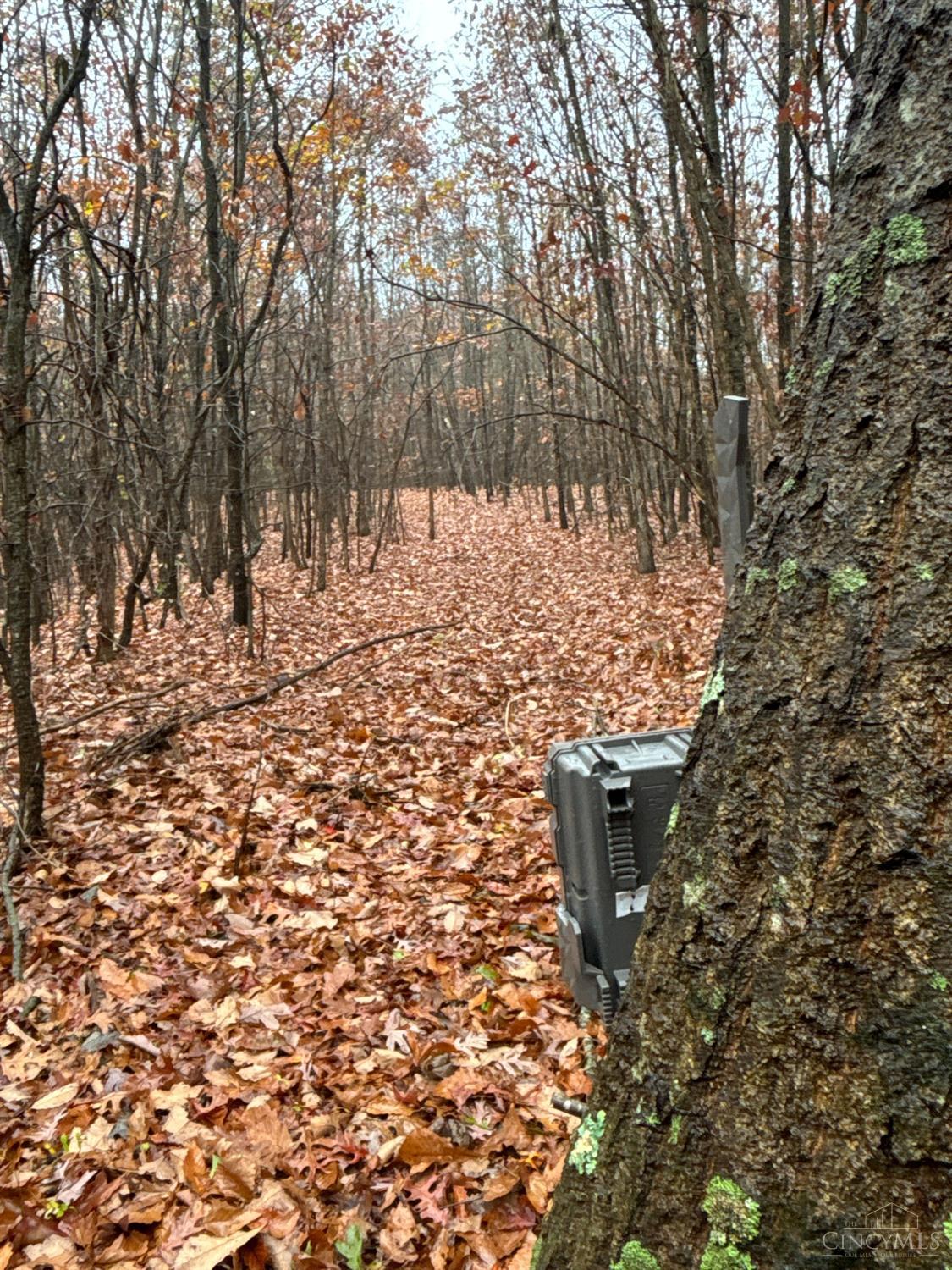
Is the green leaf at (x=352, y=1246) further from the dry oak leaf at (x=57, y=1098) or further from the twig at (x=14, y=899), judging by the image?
the twig at (x=14, y=899)

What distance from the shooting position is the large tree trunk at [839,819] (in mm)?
938

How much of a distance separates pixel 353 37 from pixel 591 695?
10.2 meters

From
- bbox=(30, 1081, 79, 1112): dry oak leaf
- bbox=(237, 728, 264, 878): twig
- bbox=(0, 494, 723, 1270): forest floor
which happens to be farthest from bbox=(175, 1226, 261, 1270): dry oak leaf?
bbox=(237, 728, 264, 878): twig

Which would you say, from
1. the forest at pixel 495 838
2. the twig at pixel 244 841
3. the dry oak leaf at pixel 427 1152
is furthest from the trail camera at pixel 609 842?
the twig at pixel 244 841

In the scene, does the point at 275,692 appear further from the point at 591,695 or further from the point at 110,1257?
the point at 110,1257

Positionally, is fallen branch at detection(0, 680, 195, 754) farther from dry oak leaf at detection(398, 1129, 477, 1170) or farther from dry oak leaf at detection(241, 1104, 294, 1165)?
dry oak leaf at detection(398, 1129, 477, 1170)

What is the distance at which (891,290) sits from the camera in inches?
39.8

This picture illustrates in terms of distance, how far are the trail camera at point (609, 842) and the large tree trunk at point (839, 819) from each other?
138 cm

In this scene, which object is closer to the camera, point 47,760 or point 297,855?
point 297,855

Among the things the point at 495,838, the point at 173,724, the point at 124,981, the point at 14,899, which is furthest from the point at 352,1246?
the point at 173,724

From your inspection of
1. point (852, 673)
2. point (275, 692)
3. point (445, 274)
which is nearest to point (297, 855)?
point (275, 692)

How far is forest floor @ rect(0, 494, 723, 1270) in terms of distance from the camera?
2.39 m

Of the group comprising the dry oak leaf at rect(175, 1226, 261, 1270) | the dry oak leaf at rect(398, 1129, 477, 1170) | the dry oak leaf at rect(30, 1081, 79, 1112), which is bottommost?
the dry oak leaf at rect(30, 1081, 79, 1112)

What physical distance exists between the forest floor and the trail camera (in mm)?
471
